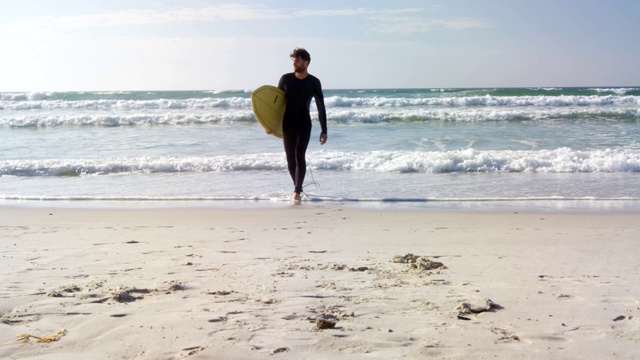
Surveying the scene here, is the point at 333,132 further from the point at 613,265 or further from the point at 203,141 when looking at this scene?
the point at 613,265

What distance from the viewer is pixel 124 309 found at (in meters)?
2.91

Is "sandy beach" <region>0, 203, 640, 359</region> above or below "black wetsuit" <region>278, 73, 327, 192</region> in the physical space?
below

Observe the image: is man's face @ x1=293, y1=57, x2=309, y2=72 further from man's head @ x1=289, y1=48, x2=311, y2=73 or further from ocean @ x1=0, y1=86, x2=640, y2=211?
ocean @ x1=0, y1=86, x2=640, y2=211

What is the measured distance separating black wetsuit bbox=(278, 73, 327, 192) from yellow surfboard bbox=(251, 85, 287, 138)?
0.36 feet

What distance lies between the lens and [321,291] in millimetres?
3221

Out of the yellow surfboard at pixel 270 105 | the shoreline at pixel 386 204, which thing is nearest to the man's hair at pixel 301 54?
the yellow surfboard at pixel 270 105

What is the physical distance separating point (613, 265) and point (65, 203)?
20.2 feet

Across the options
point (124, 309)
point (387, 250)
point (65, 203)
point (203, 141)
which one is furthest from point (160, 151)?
point (124, 309)

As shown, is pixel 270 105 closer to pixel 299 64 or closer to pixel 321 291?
pixel 299 64

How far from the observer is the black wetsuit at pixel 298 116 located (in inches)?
285

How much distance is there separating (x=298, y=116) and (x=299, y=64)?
632 mm

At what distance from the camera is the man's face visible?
709cm


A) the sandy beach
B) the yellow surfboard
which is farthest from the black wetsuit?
the sandy beach

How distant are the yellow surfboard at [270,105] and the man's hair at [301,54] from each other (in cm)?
50
